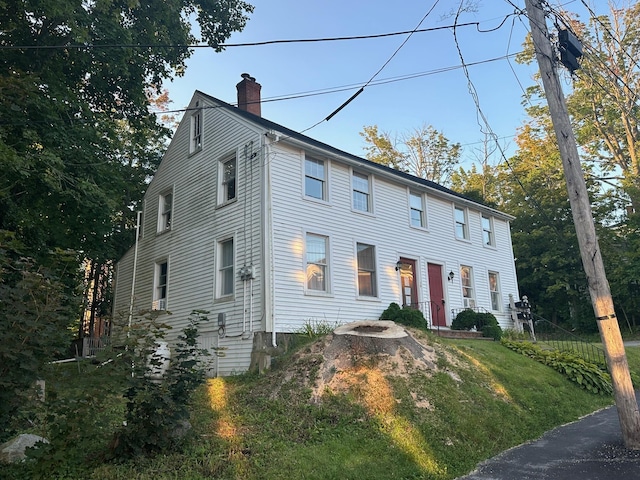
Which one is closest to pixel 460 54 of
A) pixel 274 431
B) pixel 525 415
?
pixel 525 415

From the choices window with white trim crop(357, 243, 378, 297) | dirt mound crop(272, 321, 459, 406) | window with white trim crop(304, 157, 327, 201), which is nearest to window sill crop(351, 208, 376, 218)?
window with white trim crop(357, 243, 378, 297)

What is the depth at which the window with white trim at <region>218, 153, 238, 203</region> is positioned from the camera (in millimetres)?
13334

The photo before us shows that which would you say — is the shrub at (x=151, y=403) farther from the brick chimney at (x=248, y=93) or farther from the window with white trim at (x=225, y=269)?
the brick chimney at (x=248, y=93)

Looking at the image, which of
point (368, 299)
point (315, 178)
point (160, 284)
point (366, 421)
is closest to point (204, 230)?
point (160, 284)

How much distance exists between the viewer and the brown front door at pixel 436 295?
1530cm

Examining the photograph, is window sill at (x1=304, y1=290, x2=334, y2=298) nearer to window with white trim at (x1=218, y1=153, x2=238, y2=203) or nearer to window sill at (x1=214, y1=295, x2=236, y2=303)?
window sill at (x1=214, y1=295, x2=236, y2=303)

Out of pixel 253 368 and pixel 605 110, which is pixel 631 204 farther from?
pixel 253 368

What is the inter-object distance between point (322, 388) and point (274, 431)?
1391mm

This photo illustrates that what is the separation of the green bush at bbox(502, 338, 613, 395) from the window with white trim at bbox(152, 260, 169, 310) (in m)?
10.5

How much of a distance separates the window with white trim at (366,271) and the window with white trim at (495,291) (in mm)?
6530

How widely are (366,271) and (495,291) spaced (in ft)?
23.7

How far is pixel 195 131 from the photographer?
51.4ft

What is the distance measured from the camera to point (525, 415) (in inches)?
297

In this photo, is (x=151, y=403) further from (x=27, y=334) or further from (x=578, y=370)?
(x=578, y=370)
